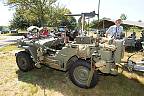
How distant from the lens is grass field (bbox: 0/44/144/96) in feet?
23.7

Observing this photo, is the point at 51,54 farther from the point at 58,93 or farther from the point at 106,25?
the point at 106,25

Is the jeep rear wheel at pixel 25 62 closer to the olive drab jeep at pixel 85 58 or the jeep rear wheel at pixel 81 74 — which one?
the olive drab jeep at pixel 85 58

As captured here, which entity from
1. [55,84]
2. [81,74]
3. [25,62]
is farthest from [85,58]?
[25,62]

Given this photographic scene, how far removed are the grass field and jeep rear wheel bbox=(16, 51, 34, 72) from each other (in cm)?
17

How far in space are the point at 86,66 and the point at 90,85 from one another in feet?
1.88

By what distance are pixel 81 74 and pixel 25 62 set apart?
2.51m

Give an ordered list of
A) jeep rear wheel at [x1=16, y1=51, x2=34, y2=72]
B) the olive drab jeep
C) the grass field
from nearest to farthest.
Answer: the olive drab jeep → the grass field → jeep rear wheel at [x1=16, y1=51, x2=34, y2=72]

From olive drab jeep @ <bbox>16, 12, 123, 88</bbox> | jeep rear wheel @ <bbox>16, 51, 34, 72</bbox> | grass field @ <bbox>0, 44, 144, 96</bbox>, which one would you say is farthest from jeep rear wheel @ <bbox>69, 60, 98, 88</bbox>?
jeep rear wheel @ <bbox>16, 51, 34, 72</bbox>

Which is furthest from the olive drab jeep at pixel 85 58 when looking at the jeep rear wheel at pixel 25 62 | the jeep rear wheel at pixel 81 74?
the jeep rear wheel at pixel 25 62

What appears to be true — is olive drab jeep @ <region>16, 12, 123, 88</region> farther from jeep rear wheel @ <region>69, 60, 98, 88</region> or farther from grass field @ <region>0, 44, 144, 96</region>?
grass field @ <region>0, 44, 144, 96</region>

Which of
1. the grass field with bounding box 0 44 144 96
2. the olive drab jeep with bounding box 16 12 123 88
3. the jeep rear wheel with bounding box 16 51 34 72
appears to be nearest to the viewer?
the olive drab jeep with bounding box 16 12 123 88

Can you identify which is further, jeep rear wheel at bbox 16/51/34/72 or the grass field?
jeep rear wheel at bbox 16/51/34/72

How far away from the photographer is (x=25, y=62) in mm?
8727

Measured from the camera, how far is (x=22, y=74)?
8.70 metres
